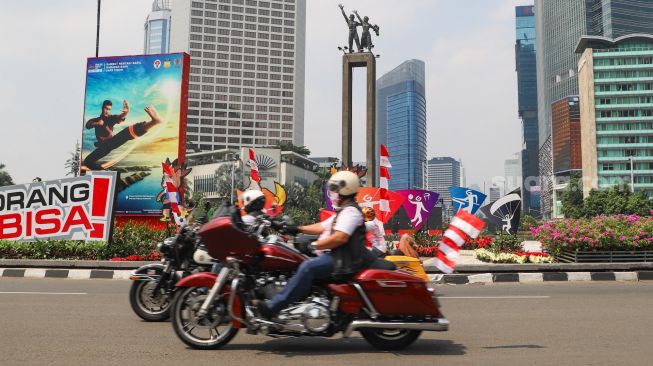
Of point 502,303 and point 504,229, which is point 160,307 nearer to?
point 502,303

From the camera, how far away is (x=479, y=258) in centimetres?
1544

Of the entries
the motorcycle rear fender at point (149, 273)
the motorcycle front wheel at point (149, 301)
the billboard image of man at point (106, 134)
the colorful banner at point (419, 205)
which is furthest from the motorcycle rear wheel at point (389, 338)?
the billboard image of man at point (106, 134)

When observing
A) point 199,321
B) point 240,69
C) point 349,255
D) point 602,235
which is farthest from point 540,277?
point 240,69

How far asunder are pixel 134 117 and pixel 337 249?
21.5 m

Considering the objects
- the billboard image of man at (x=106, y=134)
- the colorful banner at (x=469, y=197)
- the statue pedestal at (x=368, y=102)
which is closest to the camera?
the colorful banner at (x=469, y=197)

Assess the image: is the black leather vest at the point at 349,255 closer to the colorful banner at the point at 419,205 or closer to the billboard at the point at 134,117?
the colorful banner at the point at 419,205

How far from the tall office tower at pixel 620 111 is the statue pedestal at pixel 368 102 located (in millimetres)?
67578

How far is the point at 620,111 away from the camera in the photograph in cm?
9225

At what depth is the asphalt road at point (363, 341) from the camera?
4238 millimetres

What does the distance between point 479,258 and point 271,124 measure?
14264 cm

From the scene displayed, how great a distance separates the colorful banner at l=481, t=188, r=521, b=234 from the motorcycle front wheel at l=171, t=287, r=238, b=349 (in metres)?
13.8

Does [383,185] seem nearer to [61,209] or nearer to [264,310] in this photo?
[264,310]

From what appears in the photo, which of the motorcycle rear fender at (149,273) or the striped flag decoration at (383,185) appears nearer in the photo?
the motorcycle rear fender at (149,273)

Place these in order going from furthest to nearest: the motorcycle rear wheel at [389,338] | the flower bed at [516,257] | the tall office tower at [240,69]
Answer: the tall office tower at [240,69] < the flower bed at [516,257] < the motorcycle rear wheel at [389,338]
